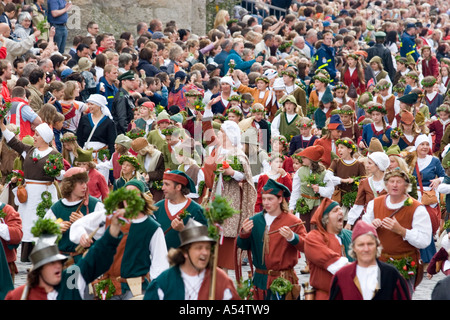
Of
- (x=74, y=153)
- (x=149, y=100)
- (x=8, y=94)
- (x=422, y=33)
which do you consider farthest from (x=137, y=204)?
(x=422, y=33)

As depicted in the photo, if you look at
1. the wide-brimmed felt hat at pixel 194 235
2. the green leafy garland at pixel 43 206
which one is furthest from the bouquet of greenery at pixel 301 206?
the wide-brimmed felt hat at pixel 194 235

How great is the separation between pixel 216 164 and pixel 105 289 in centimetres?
398

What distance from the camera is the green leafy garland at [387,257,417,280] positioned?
31.0ft

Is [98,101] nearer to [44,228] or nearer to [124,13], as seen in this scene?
[44,228]

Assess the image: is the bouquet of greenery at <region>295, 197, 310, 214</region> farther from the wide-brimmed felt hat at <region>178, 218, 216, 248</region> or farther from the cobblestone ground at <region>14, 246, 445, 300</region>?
the wide-brimmed felt hat at <region>178, 218, 216, 248</region>

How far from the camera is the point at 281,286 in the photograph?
9039mm

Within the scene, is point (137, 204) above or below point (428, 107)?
above

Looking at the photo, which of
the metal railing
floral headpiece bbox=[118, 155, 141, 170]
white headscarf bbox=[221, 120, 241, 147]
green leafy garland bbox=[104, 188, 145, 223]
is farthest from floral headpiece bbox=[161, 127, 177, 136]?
the metal railing

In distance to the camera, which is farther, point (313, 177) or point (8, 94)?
point (8, 94)

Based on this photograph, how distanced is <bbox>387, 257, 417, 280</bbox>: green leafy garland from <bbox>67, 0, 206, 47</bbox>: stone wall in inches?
572

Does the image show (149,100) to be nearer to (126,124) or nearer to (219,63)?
(126,124)

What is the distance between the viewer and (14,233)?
9.47 m

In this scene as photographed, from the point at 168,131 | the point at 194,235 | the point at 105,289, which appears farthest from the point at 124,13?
the point at 194,235

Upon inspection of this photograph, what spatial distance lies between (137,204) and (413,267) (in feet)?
10.5
